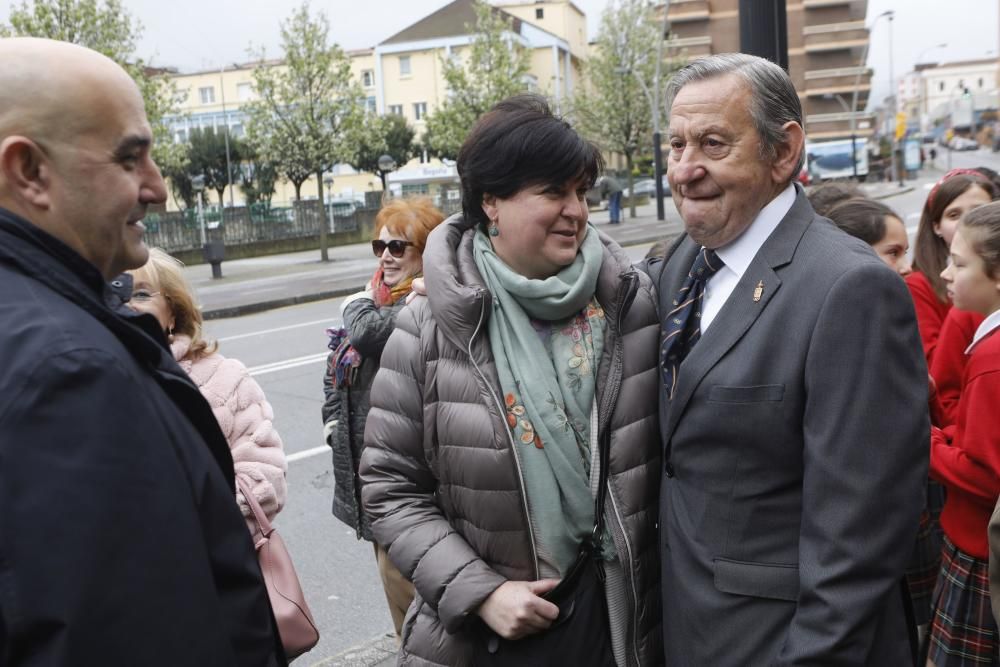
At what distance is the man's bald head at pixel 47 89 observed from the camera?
1347mm

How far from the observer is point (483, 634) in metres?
2.22

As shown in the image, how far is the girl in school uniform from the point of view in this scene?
2578mm

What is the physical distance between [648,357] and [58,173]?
139 cm

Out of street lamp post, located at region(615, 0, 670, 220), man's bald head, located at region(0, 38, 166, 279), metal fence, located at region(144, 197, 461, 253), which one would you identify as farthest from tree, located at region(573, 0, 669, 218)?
man's bald head, located at region(0, 38, 166, 279)

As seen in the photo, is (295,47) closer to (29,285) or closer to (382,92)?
(29,285)

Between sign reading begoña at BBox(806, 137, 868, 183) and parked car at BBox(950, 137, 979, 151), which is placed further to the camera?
parked car at BBox(950, 137, 979, 151)

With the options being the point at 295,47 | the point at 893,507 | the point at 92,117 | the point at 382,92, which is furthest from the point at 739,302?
the point at 382,92

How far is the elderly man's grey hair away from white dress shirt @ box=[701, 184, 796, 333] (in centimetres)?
9

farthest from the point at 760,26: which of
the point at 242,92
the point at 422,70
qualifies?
the point at 242,92

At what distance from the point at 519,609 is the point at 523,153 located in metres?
1.07

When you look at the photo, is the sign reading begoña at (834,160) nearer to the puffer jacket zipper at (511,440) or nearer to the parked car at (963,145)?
the puffer jacket zipper at (511,440)

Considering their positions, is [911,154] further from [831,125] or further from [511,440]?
[511,440]

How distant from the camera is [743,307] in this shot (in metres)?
2.00

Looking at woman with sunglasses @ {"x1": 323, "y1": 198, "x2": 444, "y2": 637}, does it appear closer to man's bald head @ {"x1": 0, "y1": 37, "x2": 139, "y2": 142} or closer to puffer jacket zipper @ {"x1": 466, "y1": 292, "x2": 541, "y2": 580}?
puffer jacket zipper @ {"x1": 466, "y1": 292, "x2": 541, "y2": 580}
